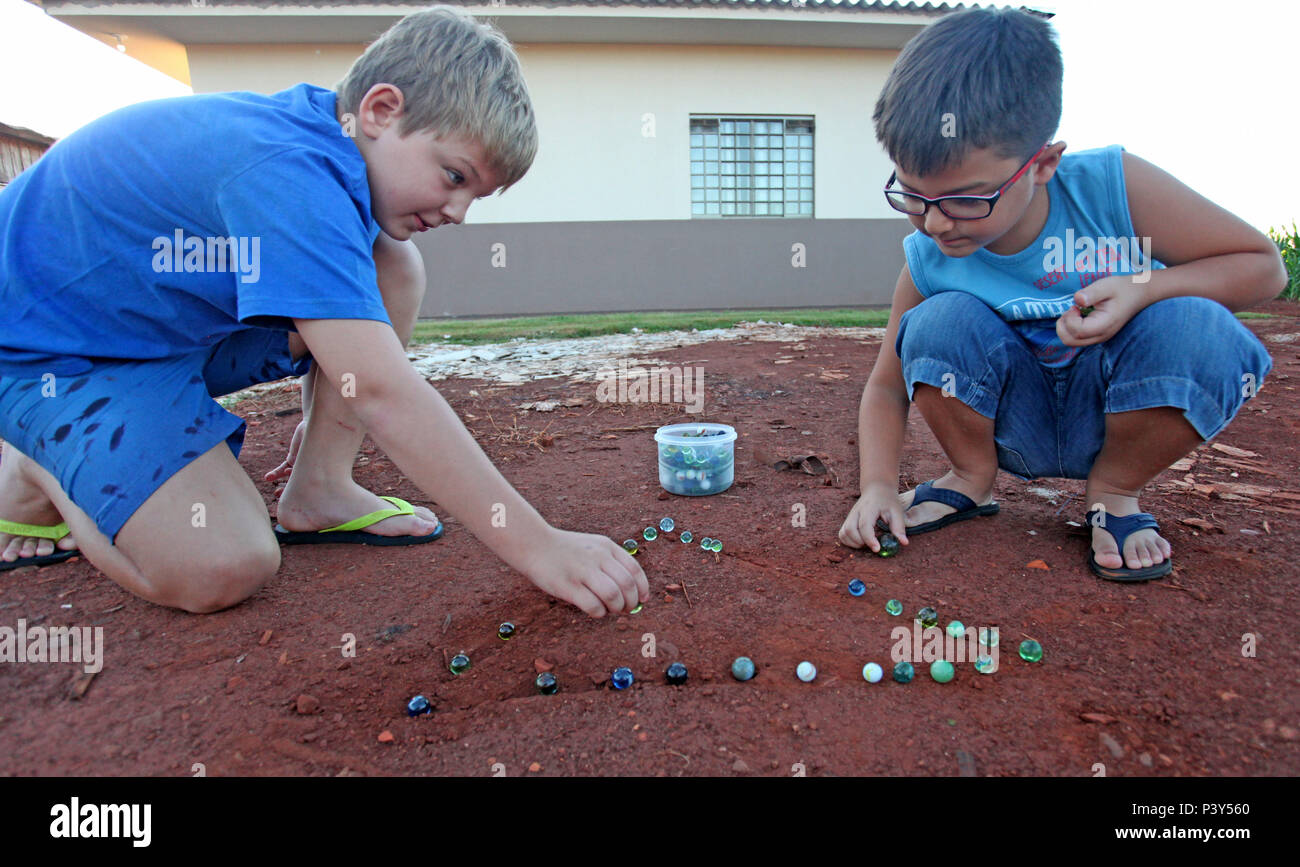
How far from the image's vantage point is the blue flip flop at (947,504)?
7.23 ft

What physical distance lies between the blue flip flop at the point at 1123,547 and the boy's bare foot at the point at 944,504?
0.94ft

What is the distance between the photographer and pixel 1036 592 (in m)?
1.84

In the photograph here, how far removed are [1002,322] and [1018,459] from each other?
1.43 ft

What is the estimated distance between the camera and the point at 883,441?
226 cm

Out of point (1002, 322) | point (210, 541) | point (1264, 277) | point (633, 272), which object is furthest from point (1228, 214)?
point (633, 272)

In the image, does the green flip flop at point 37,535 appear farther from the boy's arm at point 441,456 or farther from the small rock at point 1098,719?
the small rock at point 1098,719

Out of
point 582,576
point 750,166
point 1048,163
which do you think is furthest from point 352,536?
point 750,166

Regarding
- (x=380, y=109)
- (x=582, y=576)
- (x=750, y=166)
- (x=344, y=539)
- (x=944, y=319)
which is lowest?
(x=344, y=539)

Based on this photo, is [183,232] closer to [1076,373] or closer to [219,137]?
[219,137]

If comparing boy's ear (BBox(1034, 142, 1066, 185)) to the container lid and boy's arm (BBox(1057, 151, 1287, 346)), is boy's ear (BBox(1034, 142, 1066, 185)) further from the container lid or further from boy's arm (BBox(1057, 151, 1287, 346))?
the container lid

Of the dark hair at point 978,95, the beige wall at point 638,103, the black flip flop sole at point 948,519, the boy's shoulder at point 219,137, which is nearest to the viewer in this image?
the boy's shoulder at point 219,137

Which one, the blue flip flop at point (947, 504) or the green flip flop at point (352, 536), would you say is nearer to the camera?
the blue flip flop at point (947, 504)

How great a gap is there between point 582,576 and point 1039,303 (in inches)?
58.9

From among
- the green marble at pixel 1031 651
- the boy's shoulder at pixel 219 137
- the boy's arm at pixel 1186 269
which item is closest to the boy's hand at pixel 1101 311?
the boy's arm at pixel 1186 269
